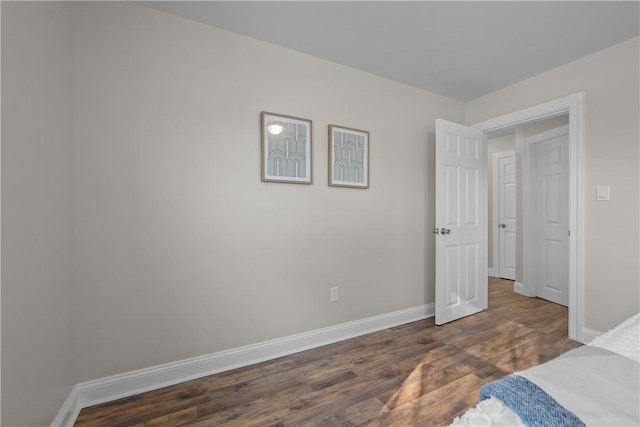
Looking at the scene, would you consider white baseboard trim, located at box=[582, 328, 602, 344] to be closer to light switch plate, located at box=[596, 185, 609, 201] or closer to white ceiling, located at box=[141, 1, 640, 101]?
light switch plate, located at box=[596, 185, 609, 201]

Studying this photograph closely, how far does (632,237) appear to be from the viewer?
7.15ft

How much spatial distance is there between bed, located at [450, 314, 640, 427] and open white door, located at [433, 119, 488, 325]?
81.6 inches

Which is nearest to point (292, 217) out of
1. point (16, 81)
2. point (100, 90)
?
point (100, 90)

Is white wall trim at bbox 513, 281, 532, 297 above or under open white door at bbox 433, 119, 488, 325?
under

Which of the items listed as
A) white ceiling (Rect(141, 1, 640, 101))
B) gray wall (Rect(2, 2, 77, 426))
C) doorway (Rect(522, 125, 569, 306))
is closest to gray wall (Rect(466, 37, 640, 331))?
white ceiling (Rect(141, 1, 640, 101))

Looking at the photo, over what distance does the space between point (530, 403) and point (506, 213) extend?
5.04 metres

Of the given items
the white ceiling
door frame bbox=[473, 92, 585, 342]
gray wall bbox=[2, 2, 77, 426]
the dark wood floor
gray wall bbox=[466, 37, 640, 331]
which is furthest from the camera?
door frame bbox=[473, 92, 585, 342]

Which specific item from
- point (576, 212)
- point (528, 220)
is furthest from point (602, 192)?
A: point (528, 220)

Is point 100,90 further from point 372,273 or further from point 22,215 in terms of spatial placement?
point 372,273

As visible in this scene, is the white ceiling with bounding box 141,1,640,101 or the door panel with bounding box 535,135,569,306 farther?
the door panel with bounding box 535,135,569,306

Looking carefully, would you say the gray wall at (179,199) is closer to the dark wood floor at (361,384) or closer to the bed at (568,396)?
the dark wood floor at (361,384)

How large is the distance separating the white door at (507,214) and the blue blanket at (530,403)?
4863 mm

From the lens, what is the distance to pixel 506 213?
192 inches

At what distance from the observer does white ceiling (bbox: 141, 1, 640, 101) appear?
186cm
